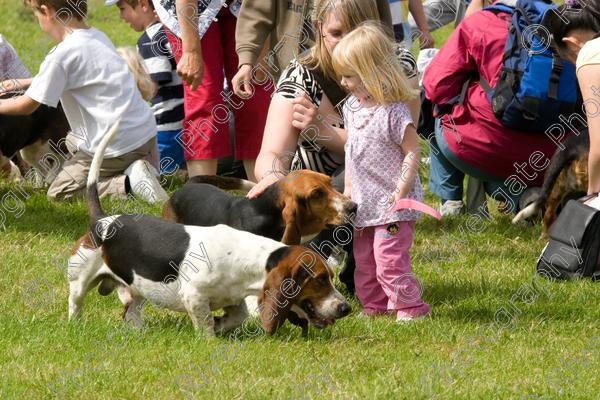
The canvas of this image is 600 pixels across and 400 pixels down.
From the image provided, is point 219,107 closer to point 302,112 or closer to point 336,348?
point 302,112

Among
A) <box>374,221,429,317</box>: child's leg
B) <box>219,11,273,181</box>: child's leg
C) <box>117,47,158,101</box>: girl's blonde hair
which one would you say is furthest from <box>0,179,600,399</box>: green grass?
<box>117,47,158,101</box>: girl's blonde hair

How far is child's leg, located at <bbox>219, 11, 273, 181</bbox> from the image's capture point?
755 centimetres

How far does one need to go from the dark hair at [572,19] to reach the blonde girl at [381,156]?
166 centimetres

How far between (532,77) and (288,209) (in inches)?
88.1

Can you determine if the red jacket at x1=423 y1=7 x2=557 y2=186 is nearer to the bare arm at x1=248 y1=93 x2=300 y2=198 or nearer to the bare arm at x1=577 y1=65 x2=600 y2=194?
the bare arm at x1=577 y1=65 x2=600 y2=194

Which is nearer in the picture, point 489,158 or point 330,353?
point 330,353

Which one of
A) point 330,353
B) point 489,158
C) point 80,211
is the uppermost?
point 330,353

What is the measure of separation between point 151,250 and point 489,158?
3.10 metres

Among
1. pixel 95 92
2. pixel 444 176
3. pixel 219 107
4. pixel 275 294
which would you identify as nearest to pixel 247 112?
pixel 219 107

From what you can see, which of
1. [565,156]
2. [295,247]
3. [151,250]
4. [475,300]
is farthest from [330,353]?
[565,156]

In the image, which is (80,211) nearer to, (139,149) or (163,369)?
(139,149)

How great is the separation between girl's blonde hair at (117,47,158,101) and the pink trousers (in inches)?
142

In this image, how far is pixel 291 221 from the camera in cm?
510

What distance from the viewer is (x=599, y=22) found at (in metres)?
6.54
